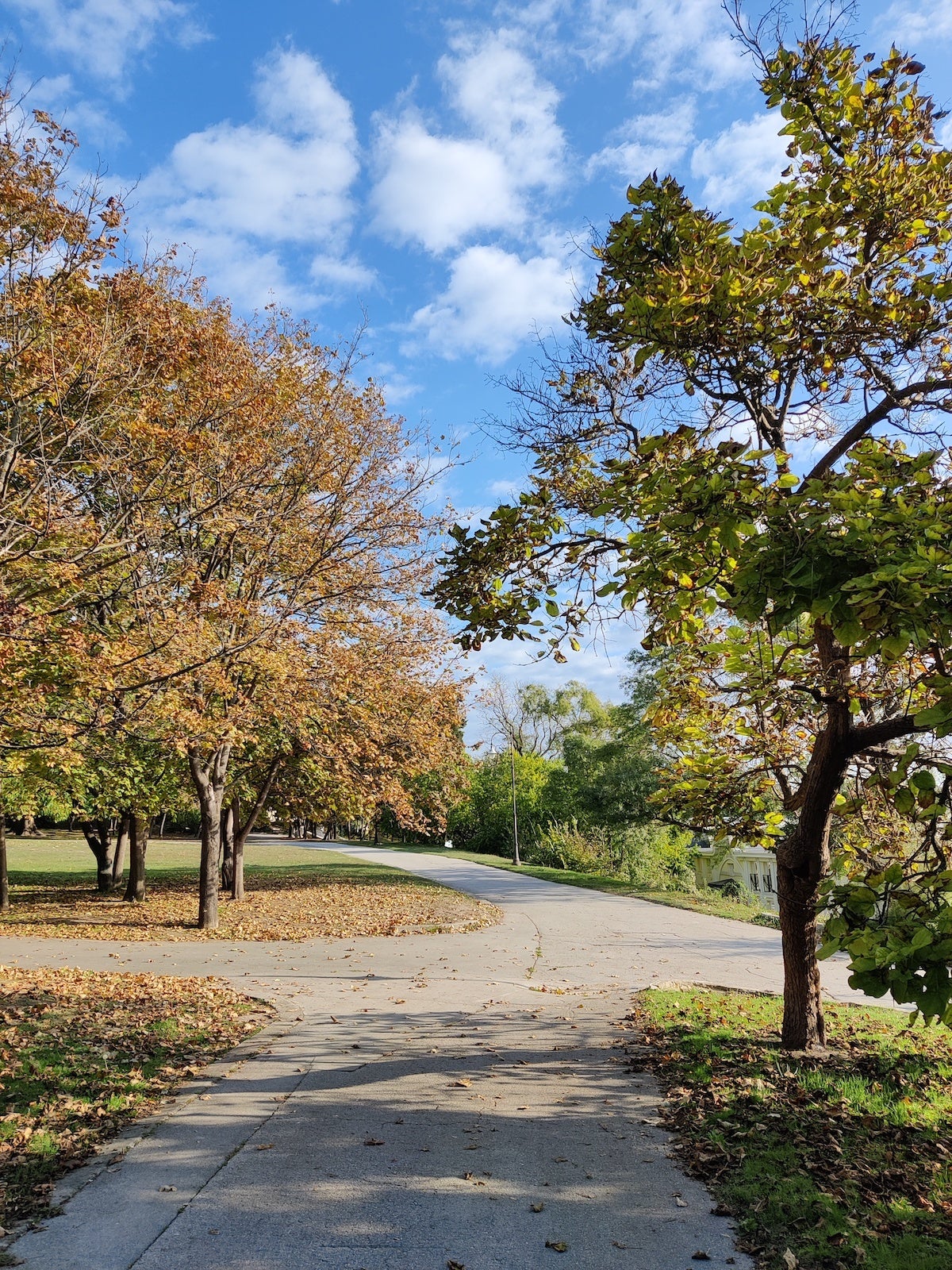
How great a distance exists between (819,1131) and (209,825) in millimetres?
11837

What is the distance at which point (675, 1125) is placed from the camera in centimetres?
504

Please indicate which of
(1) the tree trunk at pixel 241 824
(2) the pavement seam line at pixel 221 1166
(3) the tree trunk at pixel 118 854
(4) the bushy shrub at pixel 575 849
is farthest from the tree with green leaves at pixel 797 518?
(4) the bushy shrub at pixel 575 849

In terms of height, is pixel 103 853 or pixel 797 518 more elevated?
pixel 797 518

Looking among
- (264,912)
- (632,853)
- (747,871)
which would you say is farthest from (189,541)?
(747,871)

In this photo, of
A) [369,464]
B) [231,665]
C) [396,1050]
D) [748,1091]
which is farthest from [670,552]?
[369,464]

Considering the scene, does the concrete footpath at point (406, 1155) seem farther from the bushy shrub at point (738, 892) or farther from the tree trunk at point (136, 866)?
the bushy shrub at point (738, 892)

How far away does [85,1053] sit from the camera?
20.2ft

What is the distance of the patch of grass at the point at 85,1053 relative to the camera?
4.42 meters

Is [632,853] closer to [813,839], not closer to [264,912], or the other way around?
[264,912]

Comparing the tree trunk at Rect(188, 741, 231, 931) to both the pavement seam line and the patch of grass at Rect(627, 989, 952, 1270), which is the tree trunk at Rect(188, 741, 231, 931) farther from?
Result: the patch of grass at Rect(627, 989, 952, 1270)

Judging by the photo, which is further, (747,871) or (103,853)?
(747,871)

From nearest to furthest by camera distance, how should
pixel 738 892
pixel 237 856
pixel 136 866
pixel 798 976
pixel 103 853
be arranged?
pixel 798 976 < pixel 136 866 < pixel 237 856 < pixel 103 853 < pixel 738 892

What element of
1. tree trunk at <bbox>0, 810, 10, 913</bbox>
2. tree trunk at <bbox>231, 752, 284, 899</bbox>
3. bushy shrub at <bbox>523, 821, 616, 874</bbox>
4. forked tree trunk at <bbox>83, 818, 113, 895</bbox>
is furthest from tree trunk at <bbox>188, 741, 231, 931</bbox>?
bushy shrub at <bbox>523, 821, 616, 874</bbox>

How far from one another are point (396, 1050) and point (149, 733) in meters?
6.82
